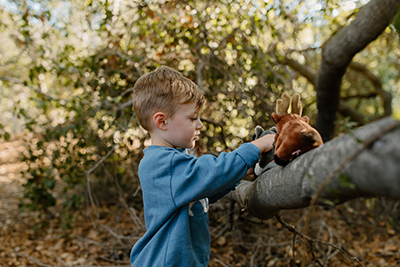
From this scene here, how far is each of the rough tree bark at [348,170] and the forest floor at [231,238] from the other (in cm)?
196

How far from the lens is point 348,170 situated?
0.73 metres

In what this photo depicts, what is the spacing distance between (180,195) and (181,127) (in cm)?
41

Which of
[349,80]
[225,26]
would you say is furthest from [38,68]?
[349,80]

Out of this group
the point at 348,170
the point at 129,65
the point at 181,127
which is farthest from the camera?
the point at 129,65

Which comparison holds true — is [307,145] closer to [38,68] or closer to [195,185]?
[195,185]

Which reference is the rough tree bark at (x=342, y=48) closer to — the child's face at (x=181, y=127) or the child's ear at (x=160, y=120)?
the child's face at (x=181, y=127)

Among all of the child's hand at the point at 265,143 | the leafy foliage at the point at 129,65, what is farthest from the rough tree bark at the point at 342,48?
the child's hand at the point at 265,143

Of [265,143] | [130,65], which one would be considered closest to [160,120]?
[265,143]

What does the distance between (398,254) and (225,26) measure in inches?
136

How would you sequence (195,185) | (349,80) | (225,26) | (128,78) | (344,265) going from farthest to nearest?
(349,80)
(128,78)
(225,26)
(344,265)
(195,185)

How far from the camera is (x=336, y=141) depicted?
0.83 meters

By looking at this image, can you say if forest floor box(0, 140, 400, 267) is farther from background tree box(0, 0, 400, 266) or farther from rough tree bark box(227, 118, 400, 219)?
rough tree bark box(227, 118, 400, 219)

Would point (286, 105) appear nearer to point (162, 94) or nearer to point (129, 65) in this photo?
point (162, 94)

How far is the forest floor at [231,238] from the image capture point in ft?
9.86
